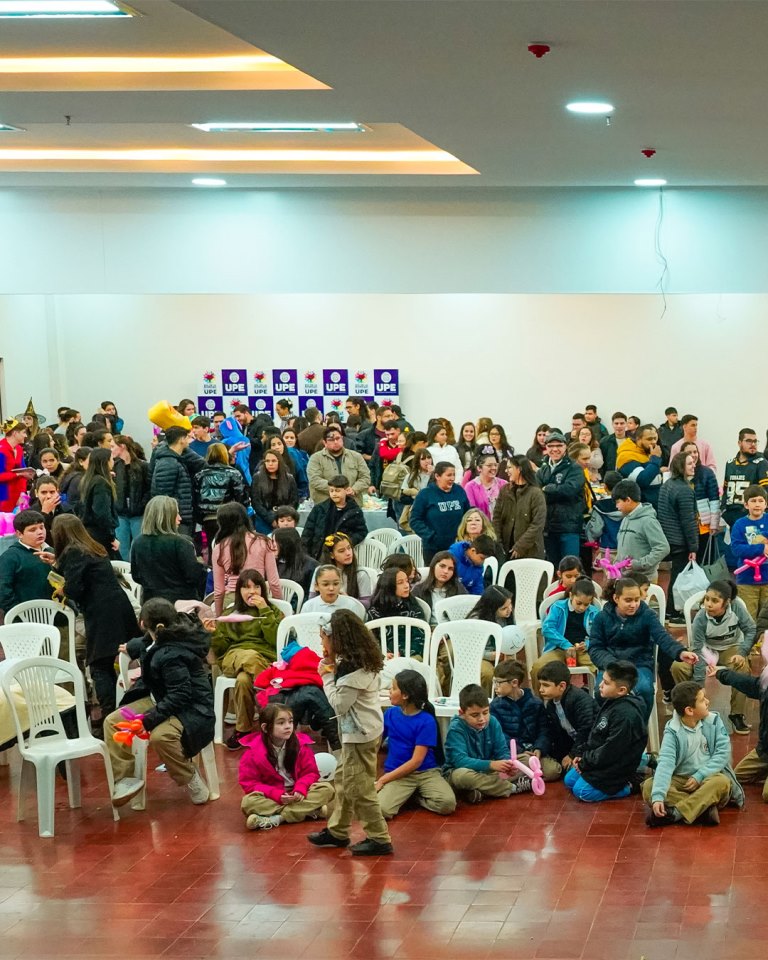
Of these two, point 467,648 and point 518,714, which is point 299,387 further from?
point 518,714

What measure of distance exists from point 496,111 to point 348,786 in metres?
3.44

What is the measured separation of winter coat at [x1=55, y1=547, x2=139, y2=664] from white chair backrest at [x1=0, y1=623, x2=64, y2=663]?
0.23m

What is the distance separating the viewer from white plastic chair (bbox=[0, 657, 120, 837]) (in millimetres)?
6703

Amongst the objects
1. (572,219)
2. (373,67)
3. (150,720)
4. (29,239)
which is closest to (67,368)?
(29,239)

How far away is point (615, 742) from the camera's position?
6.91 metres

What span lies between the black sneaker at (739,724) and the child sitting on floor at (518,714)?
141cm

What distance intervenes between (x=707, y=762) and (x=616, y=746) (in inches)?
19.3

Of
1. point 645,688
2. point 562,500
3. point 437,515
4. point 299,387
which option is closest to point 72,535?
point 437,515

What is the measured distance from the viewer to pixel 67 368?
1998 centimetres

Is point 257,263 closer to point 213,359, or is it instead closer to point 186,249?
point 186,249

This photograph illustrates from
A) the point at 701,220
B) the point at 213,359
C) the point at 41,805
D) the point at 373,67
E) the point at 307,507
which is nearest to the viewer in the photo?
the point at 373,67

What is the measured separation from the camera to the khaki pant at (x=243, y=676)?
7910 mm

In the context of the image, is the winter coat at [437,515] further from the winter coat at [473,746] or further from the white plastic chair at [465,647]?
the winter coat at [473,746]

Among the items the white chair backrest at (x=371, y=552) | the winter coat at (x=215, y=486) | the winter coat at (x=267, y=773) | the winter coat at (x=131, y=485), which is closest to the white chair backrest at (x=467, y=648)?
the winter coat at (x=267, y=773)
